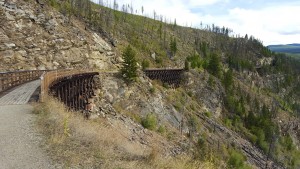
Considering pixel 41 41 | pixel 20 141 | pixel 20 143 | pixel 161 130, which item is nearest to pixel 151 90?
pixel 161 130

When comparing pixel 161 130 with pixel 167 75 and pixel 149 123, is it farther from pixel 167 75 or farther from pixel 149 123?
pixel 167 75

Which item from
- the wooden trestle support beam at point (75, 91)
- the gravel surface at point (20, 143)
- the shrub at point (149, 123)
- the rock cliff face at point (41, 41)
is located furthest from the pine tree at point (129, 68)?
the gravel surface at point (20, 143)

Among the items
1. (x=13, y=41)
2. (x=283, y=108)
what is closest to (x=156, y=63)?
(x=13, y=41)

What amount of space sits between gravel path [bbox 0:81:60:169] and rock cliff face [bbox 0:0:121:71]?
2805cm

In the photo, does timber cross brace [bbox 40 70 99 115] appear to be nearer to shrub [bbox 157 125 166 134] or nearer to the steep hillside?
the steep hillside

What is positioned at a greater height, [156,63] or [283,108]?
[156,63]

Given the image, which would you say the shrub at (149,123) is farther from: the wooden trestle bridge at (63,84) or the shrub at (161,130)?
the wooden trestle bridge at (63,84)

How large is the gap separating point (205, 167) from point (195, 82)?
66839 millimetres

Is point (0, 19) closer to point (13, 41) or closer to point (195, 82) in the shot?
point (13, 41)

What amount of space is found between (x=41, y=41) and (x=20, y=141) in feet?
127

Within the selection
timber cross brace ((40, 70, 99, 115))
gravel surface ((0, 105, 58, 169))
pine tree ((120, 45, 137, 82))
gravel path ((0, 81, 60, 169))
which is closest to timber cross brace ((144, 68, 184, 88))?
pine tree ((120, 45, 137, 82))

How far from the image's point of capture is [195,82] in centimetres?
7700

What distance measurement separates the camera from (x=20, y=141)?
427 inches

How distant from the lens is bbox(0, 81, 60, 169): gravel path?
8969 mm
